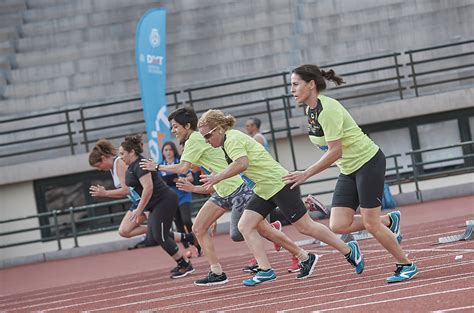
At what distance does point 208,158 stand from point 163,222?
195cm

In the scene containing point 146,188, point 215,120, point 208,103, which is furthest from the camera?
point 208,103

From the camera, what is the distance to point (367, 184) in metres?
9.94

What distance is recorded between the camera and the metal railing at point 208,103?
27.1 meters

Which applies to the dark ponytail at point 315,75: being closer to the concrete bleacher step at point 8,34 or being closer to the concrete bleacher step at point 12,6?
the concrete bleacher step at point 8,34

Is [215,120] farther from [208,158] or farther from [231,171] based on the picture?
[208,158]

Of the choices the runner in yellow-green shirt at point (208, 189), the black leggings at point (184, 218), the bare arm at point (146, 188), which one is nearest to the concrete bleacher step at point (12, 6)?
the black leggings at point (184, 218)

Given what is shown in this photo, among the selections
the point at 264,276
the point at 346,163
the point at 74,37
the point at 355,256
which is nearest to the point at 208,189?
the point at 264,276

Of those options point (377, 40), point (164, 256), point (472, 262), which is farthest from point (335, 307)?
point (377, 40)

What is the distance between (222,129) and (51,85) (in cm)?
1983

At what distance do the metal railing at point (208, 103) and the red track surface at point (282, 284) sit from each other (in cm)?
624

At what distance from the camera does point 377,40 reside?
29641 millimetres

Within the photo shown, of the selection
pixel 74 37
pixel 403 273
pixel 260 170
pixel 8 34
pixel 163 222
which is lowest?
pixel 403 273

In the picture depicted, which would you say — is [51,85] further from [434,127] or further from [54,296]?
[54,296]

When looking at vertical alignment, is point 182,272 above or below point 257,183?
below
